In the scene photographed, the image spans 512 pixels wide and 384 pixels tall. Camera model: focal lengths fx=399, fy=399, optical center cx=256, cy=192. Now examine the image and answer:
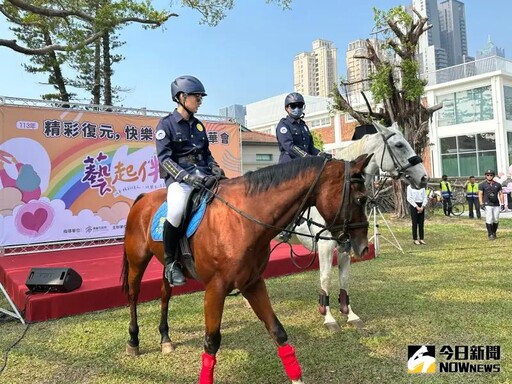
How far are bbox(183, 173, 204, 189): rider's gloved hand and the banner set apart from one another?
667 cm

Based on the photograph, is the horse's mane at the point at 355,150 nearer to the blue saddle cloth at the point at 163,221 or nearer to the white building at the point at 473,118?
the blue saddle cloth at the point at 163,221

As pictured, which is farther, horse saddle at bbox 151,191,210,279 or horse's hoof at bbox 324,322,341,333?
horse's hoof at bbox 324,322,341,333

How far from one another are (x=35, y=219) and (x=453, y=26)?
258ft

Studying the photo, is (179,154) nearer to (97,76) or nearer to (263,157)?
(97,76)

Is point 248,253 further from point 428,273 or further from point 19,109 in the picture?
point 19,109

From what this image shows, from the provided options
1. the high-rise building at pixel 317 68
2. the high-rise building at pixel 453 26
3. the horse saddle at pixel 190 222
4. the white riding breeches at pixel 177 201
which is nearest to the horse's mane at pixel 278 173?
the horse saddle at pixel 190 222

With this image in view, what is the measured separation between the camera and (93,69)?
67.0ft

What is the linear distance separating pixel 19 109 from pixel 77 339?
19.3ft

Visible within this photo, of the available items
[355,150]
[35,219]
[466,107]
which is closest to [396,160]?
[355,150]

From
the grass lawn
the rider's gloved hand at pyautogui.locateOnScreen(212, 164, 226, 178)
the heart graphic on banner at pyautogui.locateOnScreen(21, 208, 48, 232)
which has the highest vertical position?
the rider's gloved hand at pyautogui.locateOnScreen(212, 164, 226, 178)

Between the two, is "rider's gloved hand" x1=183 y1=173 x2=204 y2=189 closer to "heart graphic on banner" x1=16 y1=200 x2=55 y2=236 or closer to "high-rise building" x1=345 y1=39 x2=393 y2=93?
"heart graphic on banner" x1=16 y1=200 x2=55 y2=236

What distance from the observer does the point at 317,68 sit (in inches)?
2709

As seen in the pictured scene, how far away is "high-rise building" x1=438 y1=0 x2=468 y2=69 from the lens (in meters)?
68.1

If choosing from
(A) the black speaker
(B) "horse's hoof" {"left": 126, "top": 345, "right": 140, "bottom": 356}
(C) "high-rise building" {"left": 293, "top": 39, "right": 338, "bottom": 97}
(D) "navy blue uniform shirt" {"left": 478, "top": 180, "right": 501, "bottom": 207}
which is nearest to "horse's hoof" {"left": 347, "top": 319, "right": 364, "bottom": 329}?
(B) "horse's hoof" {"left": 126, "top": 345, "right": 140, "bottom": 356}
